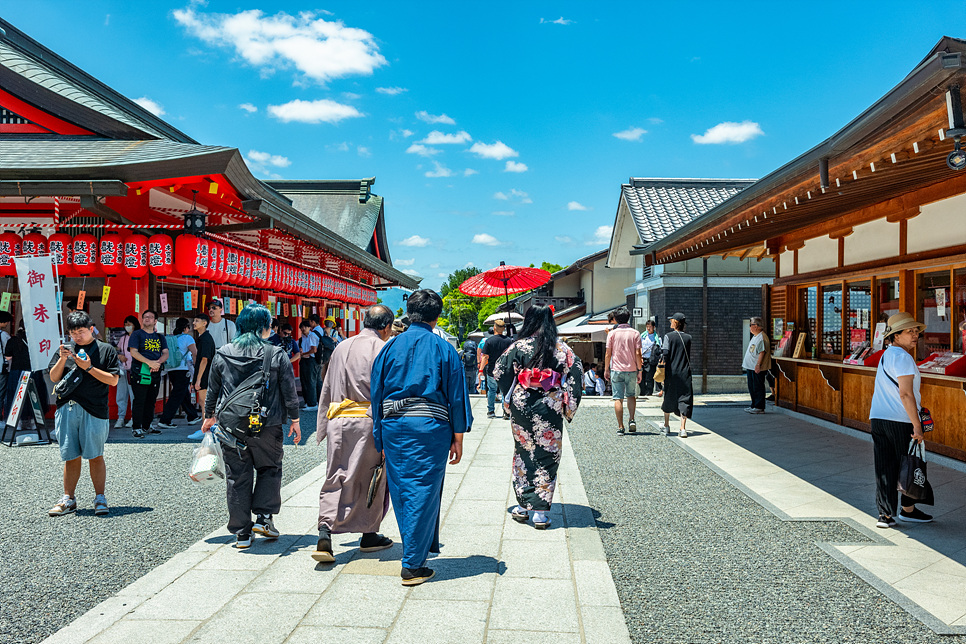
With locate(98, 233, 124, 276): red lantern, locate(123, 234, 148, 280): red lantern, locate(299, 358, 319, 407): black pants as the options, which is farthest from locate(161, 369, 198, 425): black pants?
locate(299, 358, 319, 407): black pants

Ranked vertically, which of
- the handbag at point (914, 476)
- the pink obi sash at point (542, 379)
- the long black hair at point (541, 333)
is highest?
the long black hair at point (541, 333)

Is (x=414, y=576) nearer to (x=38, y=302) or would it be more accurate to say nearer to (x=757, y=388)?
(x=38, y=302)

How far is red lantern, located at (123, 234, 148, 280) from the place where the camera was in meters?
8.91

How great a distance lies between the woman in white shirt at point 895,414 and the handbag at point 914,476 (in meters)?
0.05

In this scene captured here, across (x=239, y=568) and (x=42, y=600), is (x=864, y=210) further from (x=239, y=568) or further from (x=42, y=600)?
(x=42, y=600)

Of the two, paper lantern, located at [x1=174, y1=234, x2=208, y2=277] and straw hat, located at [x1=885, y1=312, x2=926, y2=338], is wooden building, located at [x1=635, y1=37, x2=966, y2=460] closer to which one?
straw hat, located at [x1=885, y1=312, x2=926, y2=338]

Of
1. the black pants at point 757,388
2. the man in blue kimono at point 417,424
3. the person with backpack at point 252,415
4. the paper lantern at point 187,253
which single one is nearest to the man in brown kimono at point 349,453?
the man in blue kimono at point 417,424

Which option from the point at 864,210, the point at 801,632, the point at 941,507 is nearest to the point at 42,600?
the point at 801,632

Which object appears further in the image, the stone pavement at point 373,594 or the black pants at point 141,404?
the black pants at point 141,404

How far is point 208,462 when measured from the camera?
4.54 m

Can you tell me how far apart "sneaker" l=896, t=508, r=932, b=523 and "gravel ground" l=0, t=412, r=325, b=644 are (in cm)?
494

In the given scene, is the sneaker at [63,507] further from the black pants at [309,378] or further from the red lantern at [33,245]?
the black pants at [309,378]

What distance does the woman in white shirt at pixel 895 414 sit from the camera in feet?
16.0

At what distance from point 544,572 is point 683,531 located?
1.49 meters
